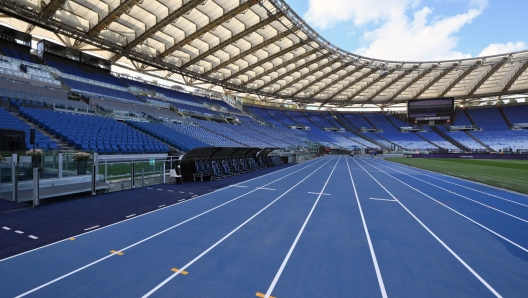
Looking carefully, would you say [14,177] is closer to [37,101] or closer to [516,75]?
[37,101]

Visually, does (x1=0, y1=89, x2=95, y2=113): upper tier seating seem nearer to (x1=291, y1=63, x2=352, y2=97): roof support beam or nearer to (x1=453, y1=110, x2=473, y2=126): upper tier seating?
(x1=291, y1=63, x2=352, y2=97): roof support beam

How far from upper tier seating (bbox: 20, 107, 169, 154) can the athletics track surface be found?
28.2 feet

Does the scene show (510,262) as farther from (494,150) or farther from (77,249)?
(494,150)

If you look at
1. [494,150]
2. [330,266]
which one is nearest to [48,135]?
[330,266]

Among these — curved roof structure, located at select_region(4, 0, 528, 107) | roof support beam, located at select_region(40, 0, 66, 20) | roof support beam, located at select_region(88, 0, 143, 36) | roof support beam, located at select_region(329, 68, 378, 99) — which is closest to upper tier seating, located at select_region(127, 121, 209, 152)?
roof support beam, located at select_region(88, 0, 143, 36)

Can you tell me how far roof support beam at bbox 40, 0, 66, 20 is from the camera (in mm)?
17328

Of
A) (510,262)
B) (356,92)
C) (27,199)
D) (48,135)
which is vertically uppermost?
(356,92)

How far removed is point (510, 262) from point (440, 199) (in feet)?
18.2

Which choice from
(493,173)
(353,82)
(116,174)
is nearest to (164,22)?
(116,174)

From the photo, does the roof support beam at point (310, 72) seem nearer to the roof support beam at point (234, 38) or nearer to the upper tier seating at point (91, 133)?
the roof support beam at point (234, 38)

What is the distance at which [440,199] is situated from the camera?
9109mm

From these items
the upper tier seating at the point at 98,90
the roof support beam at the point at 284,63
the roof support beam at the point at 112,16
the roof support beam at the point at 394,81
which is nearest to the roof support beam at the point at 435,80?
the roof support beam at the point at 394,81

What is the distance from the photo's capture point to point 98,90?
80.5 ft

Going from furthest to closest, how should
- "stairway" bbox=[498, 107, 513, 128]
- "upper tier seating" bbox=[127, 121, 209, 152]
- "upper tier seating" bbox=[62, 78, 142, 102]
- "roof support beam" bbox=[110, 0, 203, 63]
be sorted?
"stairway" bbox=[498, 107, 513, 128]
"upper tier seating" bbox=[62, 78, 142, 102]
"roof support beam" bbox=[110, 0, 203, 63]
"upper tier seating" bbox=[127, 121, 209, 152]
